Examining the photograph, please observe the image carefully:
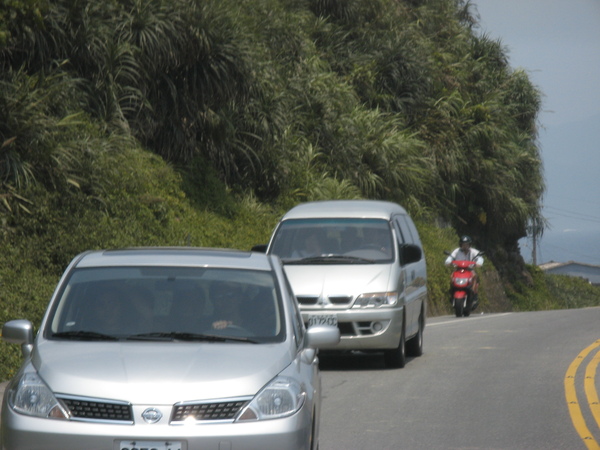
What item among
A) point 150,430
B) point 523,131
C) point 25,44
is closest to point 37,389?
point 150,430

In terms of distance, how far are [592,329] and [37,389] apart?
1578 cm

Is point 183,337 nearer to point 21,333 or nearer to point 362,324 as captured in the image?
point 21,333

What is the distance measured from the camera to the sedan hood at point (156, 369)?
5.71 metres

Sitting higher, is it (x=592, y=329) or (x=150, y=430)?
(x=150, y=430)

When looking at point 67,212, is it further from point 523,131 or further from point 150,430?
point 523,131

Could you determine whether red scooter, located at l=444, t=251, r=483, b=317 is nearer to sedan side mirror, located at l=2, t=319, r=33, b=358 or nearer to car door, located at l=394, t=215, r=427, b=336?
Result: car door, located at l=394, t=215, r=427, b=336

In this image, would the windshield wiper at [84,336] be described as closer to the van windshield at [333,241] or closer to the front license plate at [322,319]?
the front license plate at [322,319]

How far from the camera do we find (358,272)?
12.8 meters

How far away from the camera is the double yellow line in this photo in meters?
9.00

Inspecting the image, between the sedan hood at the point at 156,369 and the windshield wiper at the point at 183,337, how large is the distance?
14 centimetres

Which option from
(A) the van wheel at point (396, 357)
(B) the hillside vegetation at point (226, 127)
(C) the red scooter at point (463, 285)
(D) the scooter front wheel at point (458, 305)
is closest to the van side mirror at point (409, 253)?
(A) the van wheel at point (396, 357)

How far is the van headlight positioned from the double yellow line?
87.5 inches

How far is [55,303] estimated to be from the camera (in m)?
6.73


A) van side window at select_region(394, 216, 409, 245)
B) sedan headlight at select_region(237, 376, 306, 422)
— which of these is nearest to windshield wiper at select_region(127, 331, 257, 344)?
sedan headlight at select_region(237, 376, 306, 422)
